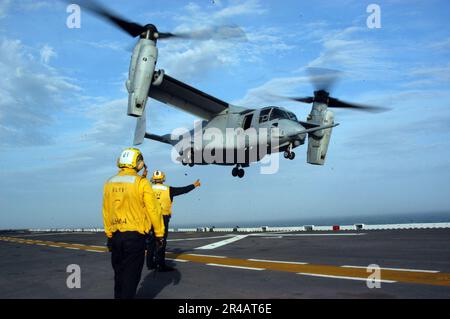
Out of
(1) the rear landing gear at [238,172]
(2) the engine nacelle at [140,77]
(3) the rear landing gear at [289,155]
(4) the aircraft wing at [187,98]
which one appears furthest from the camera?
(1) the rear landing gear at [238,172]

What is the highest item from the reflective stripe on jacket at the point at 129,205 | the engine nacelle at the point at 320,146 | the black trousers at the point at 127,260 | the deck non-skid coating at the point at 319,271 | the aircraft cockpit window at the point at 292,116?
the aircraft cockpit window at the point at 292,116

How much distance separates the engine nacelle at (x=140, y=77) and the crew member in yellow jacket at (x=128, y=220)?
13.3m

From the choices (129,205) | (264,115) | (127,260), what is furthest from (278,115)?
(127,260)

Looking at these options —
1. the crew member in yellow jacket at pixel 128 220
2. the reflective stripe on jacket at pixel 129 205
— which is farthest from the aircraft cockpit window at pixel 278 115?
the reflective stripe on jacket at pixel 129 205

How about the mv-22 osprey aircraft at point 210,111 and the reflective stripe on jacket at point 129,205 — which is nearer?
the reflective stripe on jacket at point 129,205

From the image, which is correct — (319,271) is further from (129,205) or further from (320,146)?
(320,146)

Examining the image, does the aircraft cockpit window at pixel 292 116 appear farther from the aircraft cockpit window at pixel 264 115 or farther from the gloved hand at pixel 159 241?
the gloved hand at pixel 159 241

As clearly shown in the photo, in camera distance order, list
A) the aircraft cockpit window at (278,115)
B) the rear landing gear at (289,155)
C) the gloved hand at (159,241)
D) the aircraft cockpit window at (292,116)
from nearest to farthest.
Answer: the gloved hand at (159,241) → the aircraft cockpit window at (278,115) → the rear landing gear at (289,155) → the aircraft cockpit window at (292,116)

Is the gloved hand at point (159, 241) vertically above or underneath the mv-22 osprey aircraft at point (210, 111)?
underneath

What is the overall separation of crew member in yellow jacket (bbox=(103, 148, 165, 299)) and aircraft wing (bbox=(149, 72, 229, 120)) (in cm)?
1826

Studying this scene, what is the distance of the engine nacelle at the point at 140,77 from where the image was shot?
18172mm
